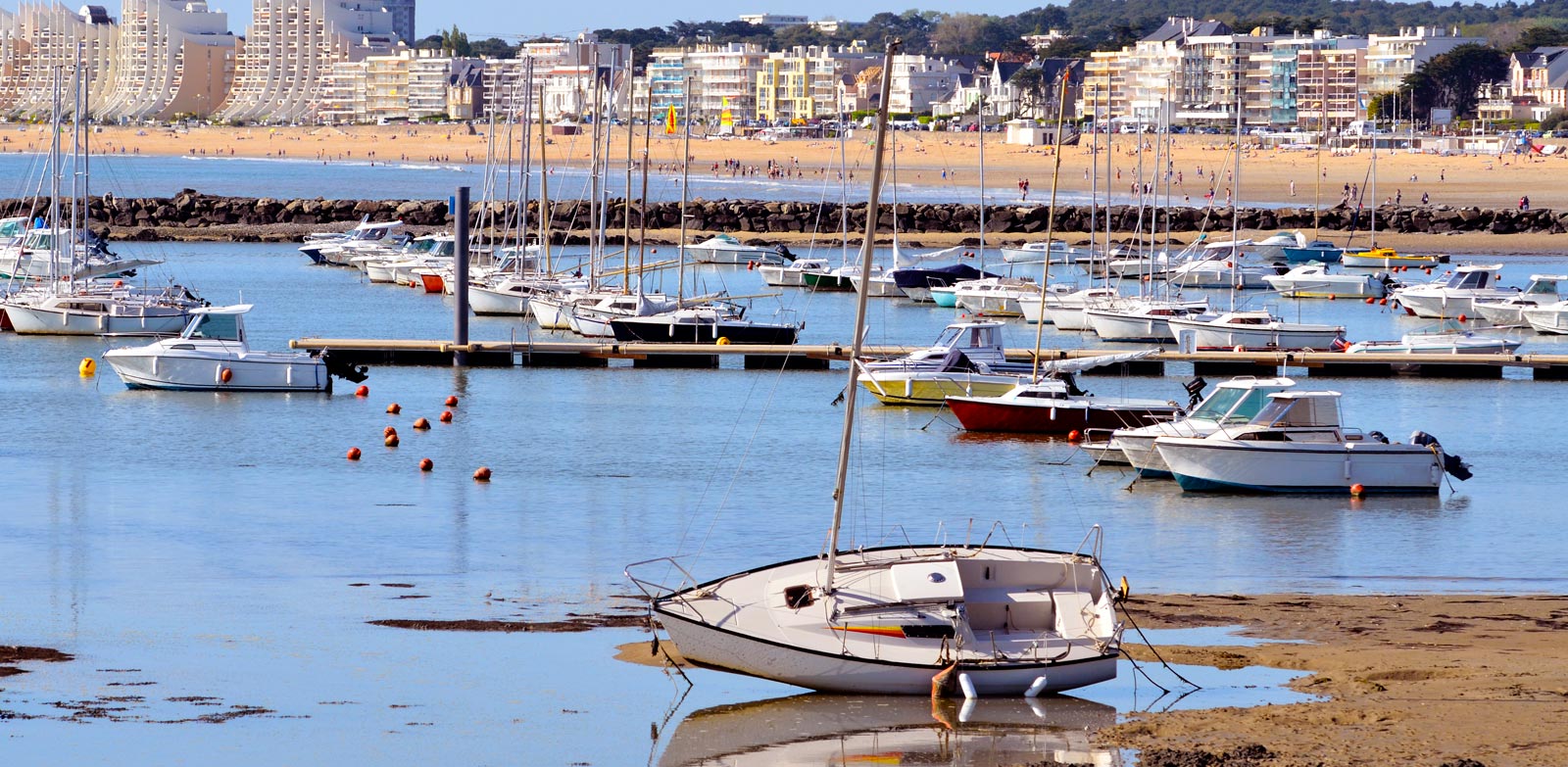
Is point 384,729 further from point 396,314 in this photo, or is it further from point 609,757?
point 396,314

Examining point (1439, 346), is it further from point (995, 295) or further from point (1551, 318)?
point (995, 295)

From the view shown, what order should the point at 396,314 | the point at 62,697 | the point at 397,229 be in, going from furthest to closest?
the point at 397,229
the point at 396,314
the point at 62,697

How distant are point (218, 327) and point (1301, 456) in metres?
22.5


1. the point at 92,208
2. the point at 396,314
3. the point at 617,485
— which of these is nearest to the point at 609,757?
the point at 617,485

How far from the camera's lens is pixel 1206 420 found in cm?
2695

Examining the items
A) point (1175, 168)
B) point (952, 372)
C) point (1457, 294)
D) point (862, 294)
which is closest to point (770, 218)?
point (1457, 294)

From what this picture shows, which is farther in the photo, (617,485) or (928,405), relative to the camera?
(928,405)

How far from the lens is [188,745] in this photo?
1435 centimetres

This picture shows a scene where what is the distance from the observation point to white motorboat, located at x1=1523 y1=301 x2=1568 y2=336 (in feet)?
167

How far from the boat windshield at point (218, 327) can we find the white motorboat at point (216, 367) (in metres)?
1.24

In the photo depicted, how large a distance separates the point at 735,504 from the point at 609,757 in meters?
11.2

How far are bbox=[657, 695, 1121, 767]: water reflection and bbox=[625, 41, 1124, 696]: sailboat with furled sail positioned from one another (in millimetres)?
177

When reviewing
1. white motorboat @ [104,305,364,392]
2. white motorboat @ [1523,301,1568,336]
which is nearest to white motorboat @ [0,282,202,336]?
white motorboat @ [104,305,364,392]

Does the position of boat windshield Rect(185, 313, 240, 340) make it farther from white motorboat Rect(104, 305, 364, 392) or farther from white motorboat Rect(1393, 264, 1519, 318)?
white motorboat Rect(1393, 264, 1519, 318)
